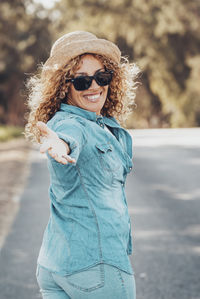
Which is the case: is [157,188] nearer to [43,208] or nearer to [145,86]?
[43,208]

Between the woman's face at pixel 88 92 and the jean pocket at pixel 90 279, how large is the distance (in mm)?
642

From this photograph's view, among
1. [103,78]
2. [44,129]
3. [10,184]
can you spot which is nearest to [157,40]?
[10,184]

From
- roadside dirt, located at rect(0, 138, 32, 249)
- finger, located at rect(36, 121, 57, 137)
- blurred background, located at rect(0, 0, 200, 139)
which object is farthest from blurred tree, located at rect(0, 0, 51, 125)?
finger, located at rect(36, 121, 57, 137)

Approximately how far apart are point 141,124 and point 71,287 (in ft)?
139

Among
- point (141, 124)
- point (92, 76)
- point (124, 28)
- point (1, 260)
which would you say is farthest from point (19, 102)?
point (92, 76)

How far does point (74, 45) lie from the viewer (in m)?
2.07

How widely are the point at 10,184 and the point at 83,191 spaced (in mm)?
9526

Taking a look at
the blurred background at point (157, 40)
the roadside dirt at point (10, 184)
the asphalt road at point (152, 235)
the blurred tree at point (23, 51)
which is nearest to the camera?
the asphalt road at point (152, 235)

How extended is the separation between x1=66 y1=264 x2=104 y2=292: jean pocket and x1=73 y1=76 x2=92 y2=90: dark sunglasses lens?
0.71 metres

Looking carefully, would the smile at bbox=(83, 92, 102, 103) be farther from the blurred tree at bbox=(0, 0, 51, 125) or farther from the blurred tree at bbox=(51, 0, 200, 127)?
the blurred tree at bbox=(0, 0, 51, 125)

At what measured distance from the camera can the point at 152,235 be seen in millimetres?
6195

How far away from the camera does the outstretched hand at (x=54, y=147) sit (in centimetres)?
161

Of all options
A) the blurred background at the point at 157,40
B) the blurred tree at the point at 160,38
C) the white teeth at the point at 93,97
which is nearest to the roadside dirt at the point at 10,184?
the white teeth at the point at 93,97

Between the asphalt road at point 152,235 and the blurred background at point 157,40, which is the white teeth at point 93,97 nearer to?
the asphalt road at point 152,235
